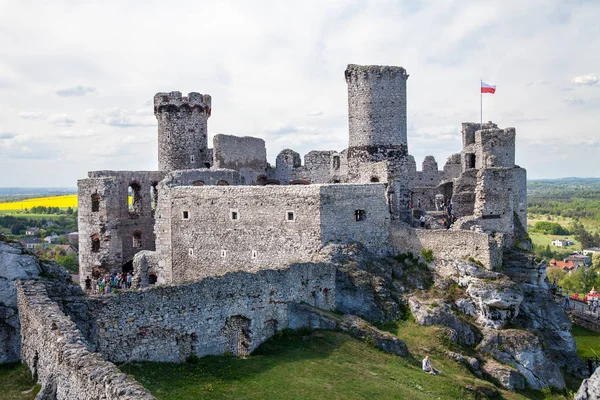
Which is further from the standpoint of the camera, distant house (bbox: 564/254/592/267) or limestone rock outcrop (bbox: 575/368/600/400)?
distant house (bbox: 564/254/592/267)

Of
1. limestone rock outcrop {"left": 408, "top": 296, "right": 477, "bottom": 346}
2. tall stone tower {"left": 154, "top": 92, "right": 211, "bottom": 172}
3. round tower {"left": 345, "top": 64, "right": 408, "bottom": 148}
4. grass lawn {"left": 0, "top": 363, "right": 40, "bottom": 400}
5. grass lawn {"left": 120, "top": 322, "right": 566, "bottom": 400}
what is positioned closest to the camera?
grass lawn {"left": 0, "top": 363, "right": 40, "bottom": 400}

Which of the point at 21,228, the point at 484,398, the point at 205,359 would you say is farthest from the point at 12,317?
the point at 21,228

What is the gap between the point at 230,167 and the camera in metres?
42.9

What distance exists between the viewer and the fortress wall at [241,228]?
30.4m

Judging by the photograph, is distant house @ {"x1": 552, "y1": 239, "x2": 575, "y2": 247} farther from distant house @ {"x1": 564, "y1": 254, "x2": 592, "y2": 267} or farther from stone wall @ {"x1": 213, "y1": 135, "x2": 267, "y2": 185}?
stone wall @ {"x1": 213, "y1": 135, "x2": 267, "y2": 185}

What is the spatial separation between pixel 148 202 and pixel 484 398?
1048 inches

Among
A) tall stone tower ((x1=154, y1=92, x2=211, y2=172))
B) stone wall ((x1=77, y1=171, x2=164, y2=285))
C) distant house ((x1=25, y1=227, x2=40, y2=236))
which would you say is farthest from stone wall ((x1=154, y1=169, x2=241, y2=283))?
distant house ((x1=25, y1=227, x2=40, y2=236))

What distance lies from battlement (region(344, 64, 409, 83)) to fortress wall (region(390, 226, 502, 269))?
11239mm

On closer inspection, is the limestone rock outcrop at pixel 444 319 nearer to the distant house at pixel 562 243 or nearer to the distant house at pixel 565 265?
the distant house at pixel 565 265

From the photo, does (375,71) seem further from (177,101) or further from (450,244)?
(177,101)

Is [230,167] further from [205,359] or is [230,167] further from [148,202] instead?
[205,359]

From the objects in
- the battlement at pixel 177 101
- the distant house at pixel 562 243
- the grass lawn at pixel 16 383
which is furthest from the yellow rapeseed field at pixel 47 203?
the grass lawn at pixel 16 383

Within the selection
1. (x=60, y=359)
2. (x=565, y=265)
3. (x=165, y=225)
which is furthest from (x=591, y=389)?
(x=565, y=265)

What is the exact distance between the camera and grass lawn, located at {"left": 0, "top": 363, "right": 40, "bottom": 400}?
13688 millimetres
